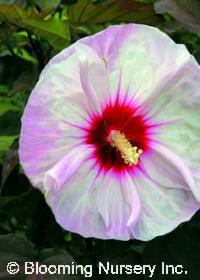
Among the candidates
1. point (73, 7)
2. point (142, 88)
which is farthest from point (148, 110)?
point (73, 7)

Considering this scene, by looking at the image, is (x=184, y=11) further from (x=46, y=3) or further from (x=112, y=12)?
(x=46, y=3)

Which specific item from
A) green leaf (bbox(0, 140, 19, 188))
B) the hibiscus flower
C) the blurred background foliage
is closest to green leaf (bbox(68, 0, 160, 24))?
the blurred background foliage

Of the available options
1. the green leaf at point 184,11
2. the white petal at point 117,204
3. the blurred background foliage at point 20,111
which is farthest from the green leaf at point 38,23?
the white petal at point 117,204

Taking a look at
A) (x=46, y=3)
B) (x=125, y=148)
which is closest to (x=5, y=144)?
(x=125, y=148)

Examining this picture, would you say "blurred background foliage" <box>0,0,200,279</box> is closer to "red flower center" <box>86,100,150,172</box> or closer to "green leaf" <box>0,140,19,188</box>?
"green leaf" <box>0,140,19,188</box>

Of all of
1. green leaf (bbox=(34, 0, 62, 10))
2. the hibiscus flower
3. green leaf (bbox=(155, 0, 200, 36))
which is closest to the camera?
the hibiscus flower

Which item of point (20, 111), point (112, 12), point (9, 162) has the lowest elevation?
point (20, 111)

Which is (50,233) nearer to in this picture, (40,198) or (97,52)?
(40,198)

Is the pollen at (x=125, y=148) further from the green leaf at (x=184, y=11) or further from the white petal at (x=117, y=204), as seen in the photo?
the green leaf at (x=184, y=11)
